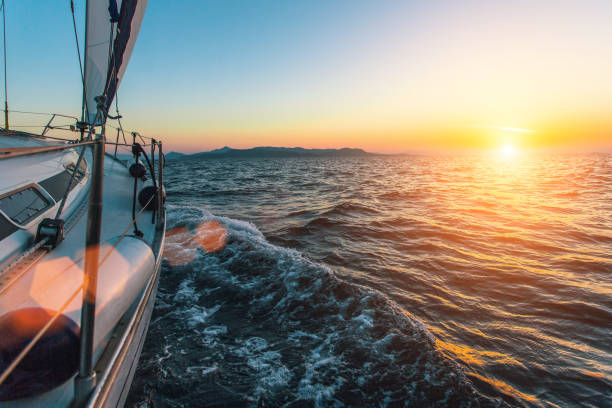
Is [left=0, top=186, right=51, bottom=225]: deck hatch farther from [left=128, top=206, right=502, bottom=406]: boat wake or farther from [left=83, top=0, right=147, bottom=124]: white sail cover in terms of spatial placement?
[left=83, top=0, right=147, bottom=124]: white sail cover

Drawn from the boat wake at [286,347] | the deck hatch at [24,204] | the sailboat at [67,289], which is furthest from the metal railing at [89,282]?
the deck hatch at [24,204]

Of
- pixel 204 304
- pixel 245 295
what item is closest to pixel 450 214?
pixel 245 295

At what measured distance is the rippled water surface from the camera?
9.02ft

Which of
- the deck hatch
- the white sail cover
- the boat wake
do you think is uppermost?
the white sail cover

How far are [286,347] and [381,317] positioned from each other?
137cm

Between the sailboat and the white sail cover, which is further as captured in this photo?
the white sail cover

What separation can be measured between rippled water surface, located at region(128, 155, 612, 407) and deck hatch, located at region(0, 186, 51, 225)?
76.5 inches

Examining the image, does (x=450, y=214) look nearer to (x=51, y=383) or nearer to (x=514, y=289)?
(x=514, y=289)

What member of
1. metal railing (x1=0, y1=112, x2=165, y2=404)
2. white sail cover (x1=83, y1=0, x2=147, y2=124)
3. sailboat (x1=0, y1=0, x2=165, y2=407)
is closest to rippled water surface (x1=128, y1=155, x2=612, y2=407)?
sailboat (x1=0, y1=0, x2=165, y2=407)

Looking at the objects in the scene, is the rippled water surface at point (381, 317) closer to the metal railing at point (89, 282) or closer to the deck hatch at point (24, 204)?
the metal railing at point (89, 282)

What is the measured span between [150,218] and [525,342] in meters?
5.90

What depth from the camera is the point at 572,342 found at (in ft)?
11.3

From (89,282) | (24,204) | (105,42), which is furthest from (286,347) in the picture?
(105,42)

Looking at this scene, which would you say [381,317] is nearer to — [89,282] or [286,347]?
[286,347]
